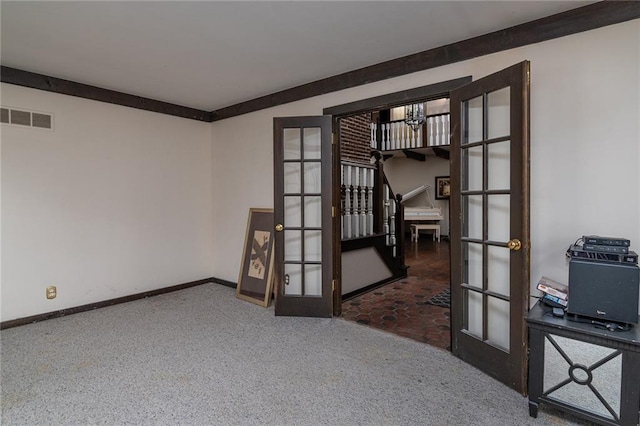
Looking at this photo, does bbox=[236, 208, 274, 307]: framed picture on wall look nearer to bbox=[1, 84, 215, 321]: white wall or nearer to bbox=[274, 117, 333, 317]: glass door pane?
bbox=[274, 117, 333, 317]: glass door pane

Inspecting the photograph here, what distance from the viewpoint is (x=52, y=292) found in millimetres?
3584

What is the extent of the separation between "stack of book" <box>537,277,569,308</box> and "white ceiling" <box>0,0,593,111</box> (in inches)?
72.0

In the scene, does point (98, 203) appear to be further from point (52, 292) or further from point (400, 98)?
point (400, 98)

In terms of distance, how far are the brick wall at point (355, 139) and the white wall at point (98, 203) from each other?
2.04 metres

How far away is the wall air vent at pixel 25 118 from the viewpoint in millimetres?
3285

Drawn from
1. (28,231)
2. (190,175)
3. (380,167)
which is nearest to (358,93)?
(380,167)

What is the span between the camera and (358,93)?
11.2 ft

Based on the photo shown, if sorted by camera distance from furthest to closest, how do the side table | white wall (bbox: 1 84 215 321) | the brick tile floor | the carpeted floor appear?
white wall (bbox: 1 84 215 321) < the brick tile floor < the carpeted floor < the side table

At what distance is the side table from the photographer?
5.62 feet

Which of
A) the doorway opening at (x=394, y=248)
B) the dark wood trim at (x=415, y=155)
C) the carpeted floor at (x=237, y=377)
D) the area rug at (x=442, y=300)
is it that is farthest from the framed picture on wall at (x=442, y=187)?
the carpeted floor at (x=237, y=377)

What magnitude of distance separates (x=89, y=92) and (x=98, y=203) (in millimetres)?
1253

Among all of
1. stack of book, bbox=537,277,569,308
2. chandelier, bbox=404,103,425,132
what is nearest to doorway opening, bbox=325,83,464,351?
chandelier, bbox=404,103,425,132

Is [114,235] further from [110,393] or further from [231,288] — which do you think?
[110,393]

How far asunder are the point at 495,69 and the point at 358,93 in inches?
50.1
